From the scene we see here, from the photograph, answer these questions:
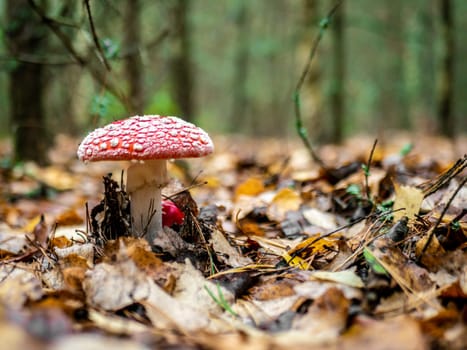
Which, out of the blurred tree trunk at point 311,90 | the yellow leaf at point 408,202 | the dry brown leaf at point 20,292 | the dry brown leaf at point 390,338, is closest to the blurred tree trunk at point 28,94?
A: the dry brown leaf at point 20,292

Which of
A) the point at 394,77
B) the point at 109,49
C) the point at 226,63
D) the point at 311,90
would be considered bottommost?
the point at 394,77

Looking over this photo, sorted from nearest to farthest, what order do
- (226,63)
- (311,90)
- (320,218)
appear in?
(320,218), (311,90), (226,63)

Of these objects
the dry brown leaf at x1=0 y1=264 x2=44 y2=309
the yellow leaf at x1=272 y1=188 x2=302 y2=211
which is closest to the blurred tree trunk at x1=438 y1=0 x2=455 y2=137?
the yellow leaf at x1=272 y1=188 x2=302 y2=211

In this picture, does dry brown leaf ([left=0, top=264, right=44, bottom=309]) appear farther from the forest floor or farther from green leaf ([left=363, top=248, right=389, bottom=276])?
green leaf ([left=363, top=248, right=389, bottom=276])

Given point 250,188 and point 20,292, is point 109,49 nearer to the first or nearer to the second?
point 250,188

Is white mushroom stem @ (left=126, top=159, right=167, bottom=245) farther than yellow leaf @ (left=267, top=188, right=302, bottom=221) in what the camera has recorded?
No

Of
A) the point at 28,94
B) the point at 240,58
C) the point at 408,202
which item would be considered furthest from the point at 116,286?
the point at 240,58

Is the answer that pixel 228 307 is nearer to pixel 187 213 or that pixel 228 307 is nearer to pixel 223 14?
pixel 187 213

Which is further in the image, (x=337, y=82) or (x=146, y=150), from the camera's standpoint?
(x=337, y=82)
